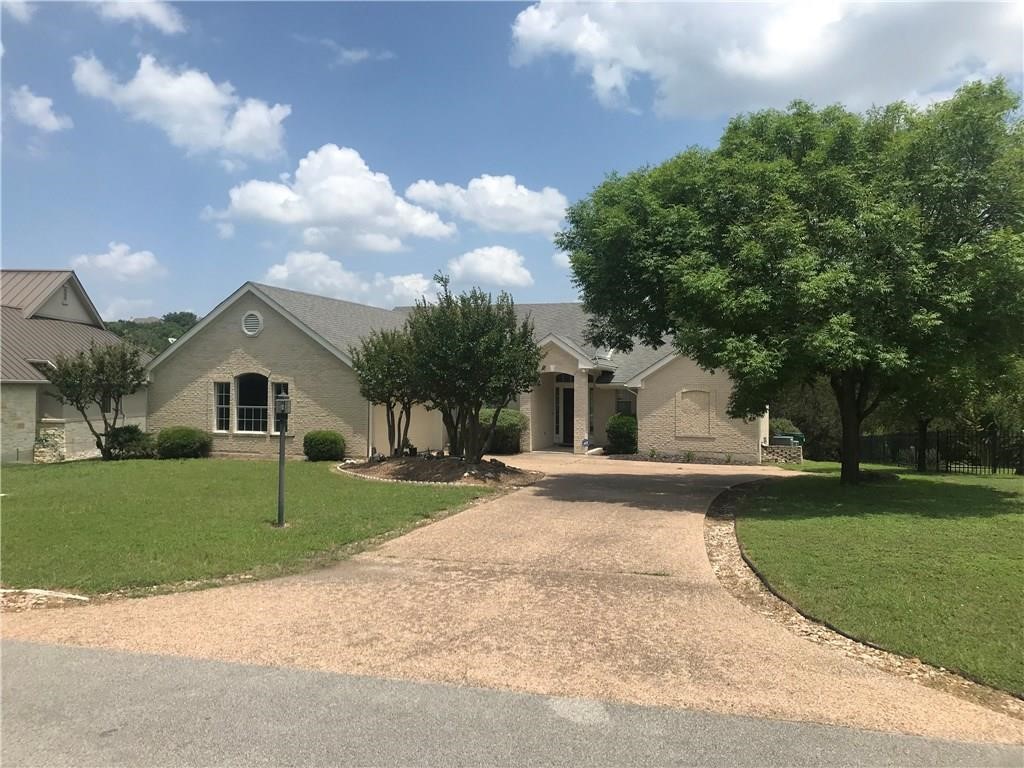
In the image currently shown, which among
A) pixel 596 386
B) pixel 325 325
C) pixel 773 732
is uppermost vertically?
pixel 325 325

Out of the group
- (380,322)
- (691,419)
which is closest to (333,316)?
(380,322)

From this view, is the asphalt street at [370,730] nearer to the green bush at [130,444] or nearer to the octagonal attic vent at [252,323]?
the green bush at [130,444]

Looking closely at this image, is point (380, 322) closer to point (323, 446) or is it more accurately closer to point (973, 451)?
point (323, 446)

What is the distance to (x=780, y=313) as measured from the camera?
12047 millimetres

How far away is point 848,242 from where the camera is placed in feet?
39.2

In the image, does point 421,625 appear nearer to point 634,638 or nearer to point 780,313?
point 634,638

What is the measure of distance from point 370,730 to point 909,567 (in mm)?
6200

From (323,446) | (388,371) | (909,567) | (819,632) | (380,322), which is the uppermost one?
(380,322)

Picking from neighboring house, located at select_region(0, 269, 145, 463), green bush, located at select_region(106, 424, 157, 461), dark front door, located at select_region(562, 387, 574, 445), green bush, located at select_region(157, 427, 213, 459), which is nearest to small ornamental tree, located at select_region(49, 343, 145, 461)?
green bush, located at select_region(106, 424, 157, 461)

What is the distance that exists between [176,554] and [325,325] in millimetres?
16116

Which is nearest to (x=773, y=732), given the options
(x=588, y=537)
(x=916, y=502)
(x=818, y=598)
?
(x=818, y=598)

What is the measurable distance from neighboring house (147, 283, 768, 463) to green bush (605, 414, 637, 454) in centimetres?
51

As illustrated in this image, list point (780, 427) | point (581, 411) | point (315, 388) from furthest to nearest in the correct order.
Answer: point (780, 427) → point (581, 411) → point (315, 388)

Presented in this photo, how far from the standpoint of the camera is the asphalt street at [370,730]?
3.86 meters
